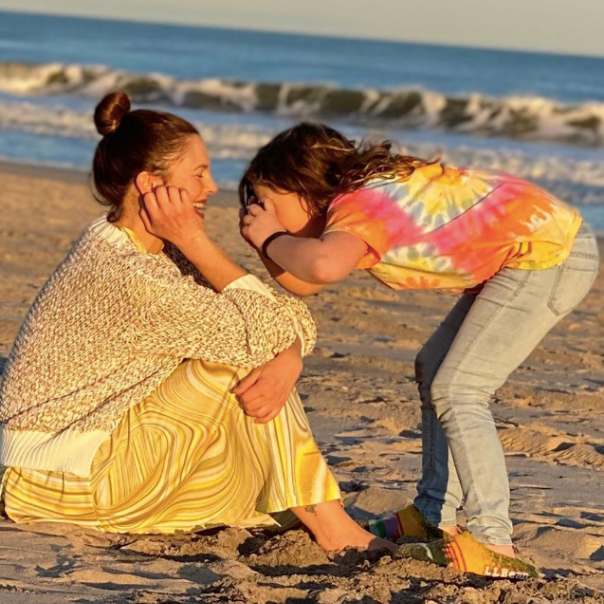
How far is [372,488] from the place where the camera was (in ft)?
12.4

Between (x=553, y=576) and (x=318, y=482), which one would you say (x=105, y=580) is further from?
(x=553, y=576)

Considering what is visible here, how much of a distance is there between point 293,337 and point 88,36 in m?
58.4

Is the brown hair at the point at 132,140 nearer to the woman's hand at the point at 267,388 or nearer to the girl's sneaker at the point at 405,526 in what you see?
the woman's hand at the point at 267,388

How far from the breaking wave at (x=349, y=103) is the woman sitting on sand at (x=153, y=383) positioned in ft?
59.4

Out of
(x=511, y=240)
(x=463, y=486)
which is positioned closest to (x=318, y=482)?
(x=463, y=486)

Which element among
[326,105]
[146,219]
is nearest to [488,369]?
[146,219]

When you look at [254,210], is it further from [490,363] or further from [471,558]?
[471,558]

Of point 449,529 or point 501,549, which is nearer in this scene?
point 501,549

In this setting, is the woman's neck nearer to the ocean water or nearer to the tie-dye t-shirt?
the tie-dye t-shirt

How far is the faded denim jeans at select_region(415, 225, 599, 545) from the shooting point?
10.0 feet

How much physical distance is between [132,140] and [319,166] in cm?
54

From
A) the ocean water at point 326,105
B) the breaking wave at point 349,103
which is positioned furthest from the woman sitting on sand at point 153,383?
the breaking wave at point 349,103

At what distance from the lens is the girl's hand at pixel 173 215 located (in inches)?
121

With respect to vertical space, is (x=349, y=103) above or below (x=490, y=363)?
below
